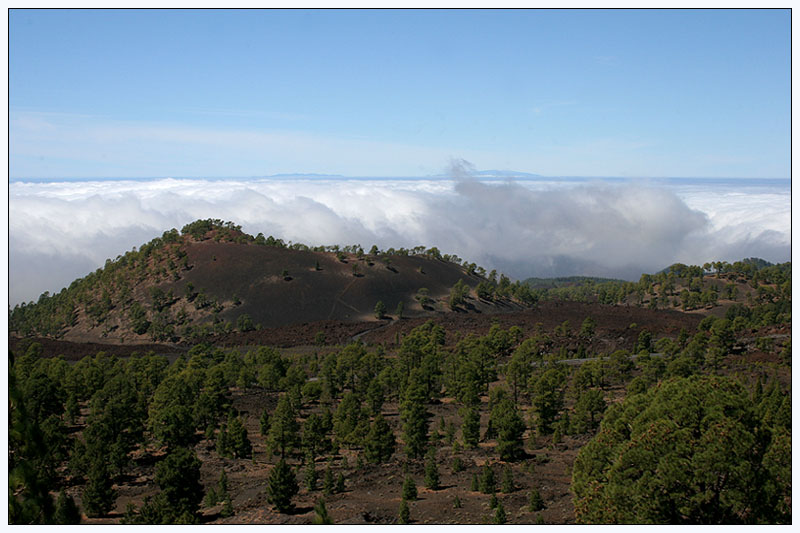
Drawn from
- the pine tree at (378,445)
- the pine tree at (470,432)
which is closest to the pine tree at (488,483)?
the pine tree at (378,445)

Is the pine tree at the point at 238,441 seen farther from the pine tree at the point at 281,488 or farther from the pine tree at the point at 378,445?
the pine tree at the point at 281,488

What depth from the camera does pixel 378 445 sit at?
34562 millimetres

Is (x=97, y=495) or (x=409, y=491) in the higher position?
(x=409, y=491)

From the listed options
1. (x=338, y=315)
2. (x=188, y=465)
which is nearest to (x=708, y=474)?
(x=188, y=465)

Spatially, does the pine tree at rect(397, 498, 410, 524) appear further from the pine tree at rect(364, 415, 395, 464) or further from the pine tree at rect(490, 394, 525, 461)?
the pine tree at rect(490, 394, 525, 461)

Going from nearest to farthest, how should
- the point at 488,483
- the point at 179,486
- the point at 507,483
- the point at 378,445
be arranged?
the point at 179,486 < the point at 507,483 < the point at 488,483 < the point at 378,445

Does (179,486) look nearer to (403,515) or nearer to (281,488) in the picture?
(281,488)

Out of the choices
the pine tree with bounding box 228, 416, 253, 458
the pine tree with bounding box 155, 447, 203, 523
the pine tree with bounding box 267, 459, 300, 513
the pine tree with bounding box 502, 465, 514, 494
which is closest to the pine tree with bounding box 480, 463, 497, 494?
the pine tree with bounding box 502, 465, 514, 494

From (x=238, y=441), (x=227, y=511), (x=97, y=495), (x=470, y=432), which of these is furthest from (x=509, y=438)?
(x=97, y=495)

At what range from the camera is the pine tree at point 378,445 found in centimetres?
3459

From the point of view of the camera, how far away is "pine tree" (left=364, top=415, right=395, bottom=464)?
34594 millimetres

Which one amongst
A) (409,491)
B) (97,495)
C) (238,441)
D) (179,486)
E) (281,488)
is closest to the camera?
(179,486)

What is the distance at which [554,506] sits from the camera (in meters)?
25.4
